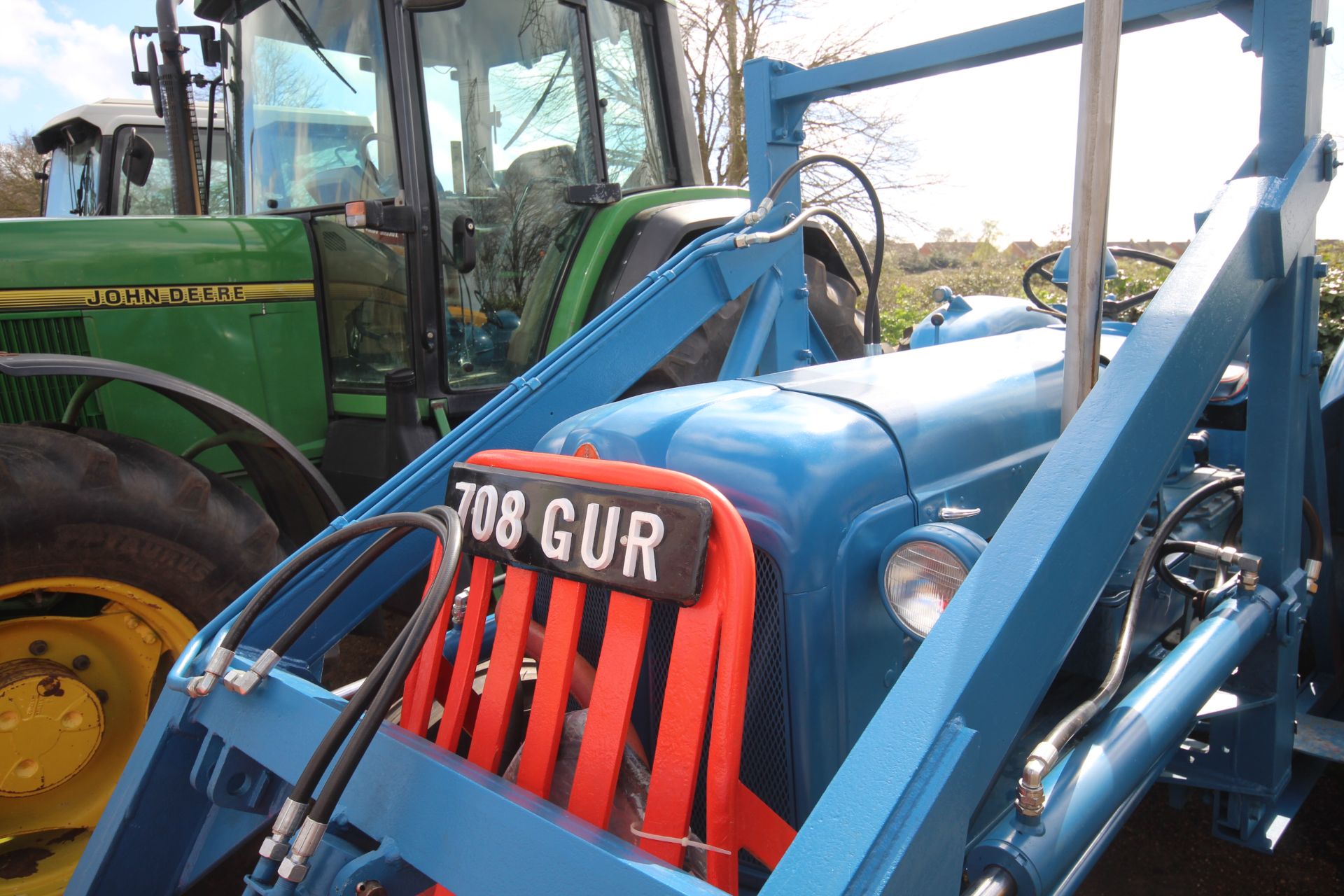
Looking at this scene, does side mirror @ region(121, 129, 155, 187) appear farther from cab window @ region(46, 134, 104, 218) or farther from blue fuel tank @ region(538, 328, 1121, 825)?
blue fuel tank @ region(538, 328, 1121, 825)

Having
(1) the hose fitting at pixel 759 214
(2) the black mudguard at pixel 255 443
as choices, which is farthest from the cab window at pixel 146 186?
(1) the hose fitting at pixel 759 214

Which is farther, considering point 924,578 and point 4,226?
point 4,226

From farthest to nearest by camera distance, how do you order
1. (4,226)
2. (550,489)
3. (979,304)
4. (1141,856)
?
(979,304) < (4,226) < (1141,856) < (550,489)

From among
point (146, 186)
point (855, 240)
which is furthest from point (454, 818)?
point (146, 186)

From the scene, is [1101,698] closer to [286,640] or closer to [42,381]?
[286,640]

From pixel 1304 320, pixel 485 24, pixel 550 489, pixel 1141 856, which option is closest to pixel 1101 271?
pixel 1304 320

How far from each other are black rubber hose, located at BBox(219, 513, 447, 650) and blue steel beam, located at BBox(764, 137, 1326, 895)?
72 cm

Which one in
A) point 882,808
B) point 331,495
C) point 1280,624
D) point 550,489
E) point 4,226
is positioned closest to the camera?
point 882,808

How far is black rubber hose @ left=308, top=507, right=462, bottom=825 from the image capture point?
3.52ft

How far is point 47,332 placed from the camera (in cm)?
267

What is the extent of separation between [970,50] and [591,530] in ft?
4.70

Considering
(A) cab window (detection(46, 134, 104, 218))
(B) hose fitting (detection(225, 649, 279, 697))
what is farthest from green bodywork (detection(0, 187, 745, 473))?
(A) cab window (detection(46, 134, 104, 218))

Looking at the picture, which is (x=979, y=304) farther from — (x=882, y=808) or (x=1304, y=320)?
(x=882, y=808)

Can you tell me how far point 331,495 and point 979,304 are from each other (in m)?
1.99
